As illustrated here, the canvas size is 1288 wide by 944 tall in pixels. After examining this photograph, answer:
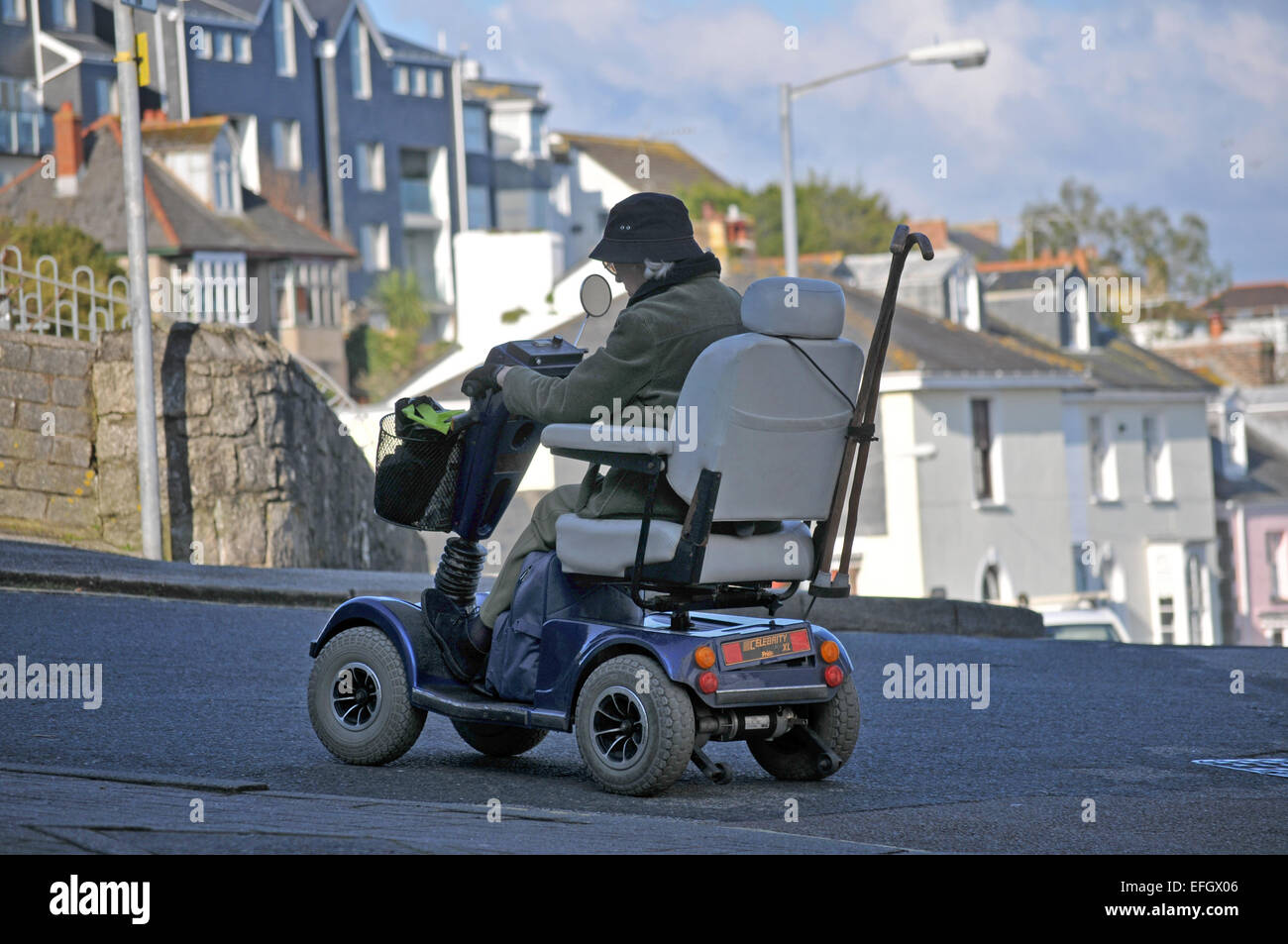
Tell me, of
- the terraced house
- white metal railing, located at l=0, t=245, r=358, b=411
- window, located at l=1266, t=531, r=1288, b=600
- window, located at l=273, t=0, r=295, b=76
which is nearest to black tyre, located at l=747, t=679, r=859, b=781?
white metal railing, located at l=0, t=245, r=358, b=411

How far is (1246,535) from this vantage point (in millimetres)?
51281

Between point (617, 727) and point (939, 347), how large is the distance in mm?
35755

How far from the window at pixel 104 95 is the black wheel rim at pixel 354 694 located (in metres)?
59.1

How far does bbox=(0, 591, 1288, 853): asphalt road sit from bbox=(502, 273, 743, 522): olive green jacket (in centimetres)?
101

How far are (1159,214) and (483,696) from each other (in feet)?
259

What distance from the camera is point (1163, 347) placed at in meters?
69.6

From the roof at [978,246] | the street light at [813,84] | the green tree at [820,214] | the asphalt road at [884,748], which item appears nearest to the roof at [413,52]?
the green tree at [820,214]

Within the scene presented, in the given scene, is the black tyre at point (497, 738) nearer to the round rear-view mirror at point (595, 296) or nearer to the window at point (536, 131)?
the round rear-view mirror at point (595, 296)

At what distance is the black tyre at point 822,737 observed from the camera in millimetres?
6766

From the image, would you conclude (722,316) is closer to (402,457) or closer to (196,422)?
(402,457)

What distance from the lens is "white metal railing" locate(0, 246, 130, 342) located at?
1612 cm
